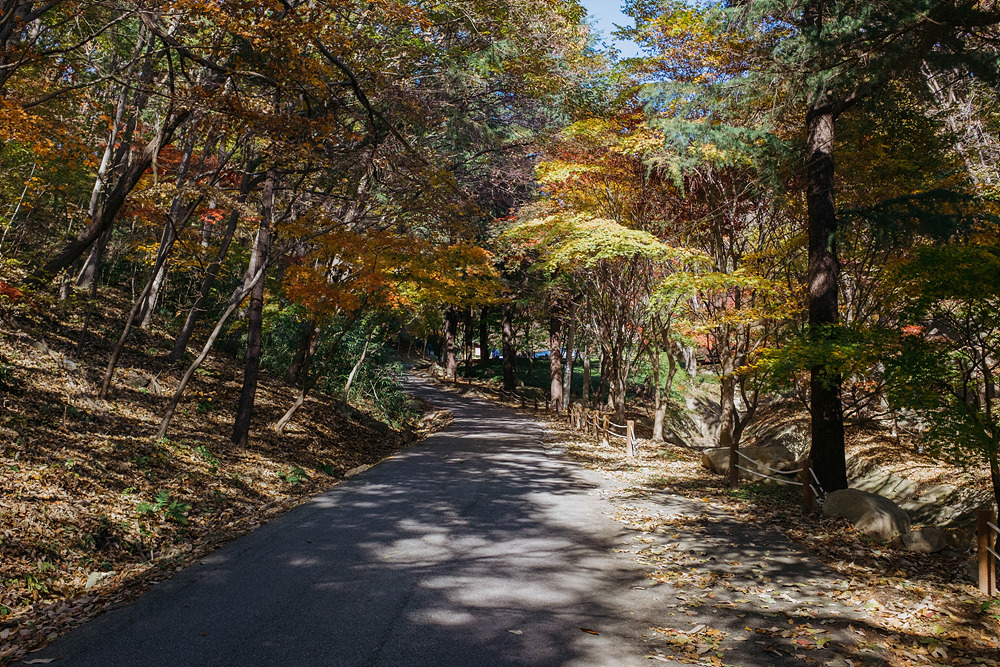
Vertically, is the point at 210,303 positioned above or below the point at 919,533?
above

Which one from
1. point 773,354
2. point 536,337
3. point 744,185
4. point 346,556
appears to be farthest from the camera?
point 536,337

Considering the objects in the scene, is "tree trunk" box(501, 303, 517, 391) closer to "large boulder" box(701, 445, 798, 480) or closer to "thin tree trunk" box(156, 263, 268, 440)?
"large boulder" box(701, 445, 798, 480)

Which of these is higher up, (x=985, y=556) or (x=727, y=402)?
(x=727, y=402)

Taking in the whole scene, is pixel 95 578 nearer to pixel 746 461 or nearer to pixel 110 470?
pixel 110 470

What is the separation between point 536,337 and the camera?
45.0 metres

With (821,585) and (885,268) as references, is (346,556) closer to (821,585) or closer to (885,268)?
(821,585)

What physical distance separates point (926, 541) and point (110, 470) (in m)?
10.5

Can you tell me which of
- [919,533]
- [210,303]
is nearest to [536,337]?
[210,303]

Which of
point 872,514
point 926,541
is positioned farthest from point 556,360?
point 926,541

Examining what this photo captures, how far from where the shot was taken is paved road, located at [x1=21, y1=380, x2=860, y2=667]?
4.46m

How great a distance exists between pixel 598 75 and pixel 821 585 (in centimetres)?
1441

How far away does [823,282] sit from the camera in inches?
415

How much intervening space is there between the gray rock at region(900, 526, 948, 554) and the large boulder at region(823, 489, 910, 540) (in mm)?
204

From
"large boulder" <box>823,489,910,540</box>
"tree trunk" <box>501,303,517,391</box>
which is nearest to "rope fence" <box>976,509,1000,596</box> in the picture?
"large boulder" <box>823,489,910,540</box>
